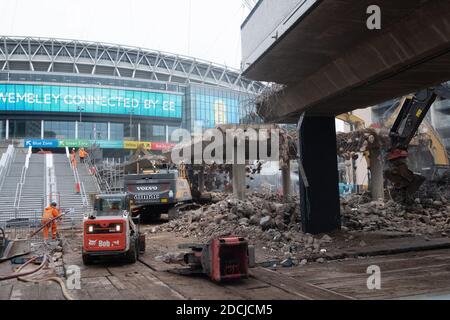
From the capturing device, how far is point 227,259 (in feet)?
32.2

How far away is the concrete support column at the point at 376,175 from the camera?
2922 cm

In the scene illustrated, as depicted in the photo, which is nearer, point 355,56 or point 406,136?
point 355,56

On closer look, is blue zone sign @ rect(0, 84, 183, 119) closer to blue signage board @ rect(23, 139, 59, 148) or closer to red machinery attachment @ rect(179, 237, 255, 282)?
blue signage board @ rect(23, 139, 59, 148)

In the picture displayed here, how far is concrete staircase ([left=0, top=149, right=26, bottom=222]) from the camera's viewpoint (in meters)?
26.2

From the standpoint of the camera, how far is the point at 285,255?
12953 millimetres

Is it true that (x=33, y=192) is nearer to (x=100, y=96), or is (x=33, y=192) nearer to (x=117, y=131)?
(x=100, y=96)

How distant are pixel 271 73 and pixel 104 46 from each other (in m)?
97.9

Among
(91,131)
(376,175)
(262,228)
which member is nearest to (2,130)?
(91,131)

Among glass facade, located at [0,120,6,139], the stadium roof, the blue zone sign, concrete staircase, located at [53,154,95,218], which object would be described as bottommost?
concrete staircase, located at [53,154,95,218]

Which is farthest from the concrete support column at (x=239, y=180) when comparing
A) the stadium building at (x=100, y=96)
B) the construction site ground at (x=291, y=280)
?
the stadium building at (x=100, y=96)

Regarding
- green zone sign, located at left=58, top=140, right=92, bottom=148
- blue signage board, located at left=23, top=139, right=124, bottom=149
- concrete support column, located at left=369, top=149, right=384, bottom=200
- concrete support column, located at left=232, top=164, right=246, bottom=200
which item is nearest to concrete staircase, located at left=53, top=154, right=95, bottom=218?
concrete support column, located at left=232, top=164, right=246, bottom=200

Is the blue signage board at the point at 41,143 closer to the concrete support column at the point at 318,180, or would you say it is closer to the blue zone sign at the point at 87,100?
the blue zone sign at the point at 87,100

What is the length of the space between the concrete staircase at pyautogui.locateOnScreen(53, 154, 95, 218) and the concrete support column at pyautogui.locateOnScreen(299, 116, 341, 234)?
16.2 metres

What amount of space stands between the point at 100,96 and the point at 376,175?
71.0m
